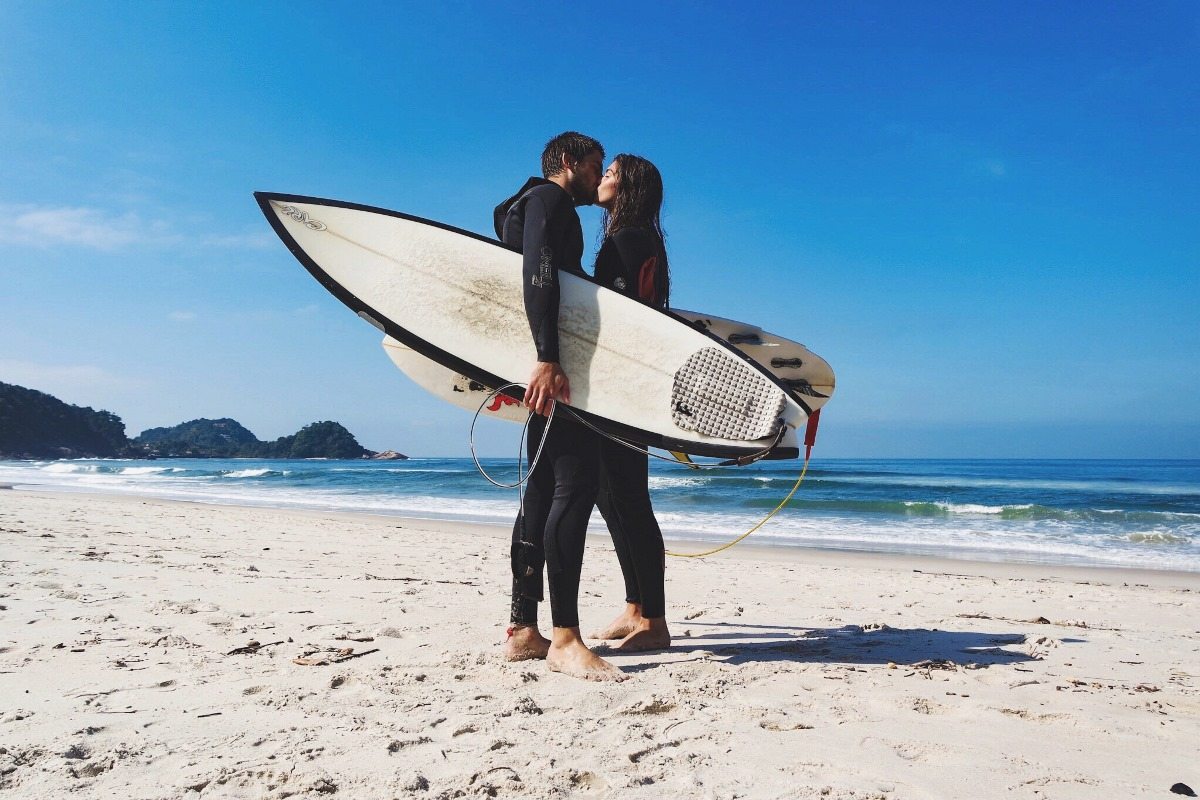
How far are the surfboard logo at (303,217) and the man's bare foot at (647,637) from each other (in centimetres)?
208

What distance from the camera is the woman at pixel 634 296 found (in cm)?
271

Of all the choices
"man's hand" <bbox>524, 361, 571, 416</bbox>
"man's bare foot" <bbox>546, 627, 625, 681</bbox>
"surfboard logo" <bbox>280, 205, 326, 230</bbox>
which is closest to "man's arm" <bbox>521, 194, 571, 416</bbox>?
"man's hand" <bbox>524, 361, 571, 416</bbox>

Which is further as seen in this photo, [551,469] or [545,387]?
[551,469]

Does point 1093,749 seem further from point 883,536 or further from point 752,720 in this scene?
point 883,536

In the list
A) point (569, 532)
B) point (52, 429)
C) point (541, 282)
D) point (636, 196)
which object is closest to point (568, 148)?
point (636, 196)

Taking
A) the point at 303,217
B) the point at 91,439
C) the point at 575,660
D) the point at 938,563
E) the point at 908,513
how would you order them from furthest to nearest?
the point at 91,439 < the point at 908,513 < the point at 938,563 < the point at 303,217 < the point at 575,660

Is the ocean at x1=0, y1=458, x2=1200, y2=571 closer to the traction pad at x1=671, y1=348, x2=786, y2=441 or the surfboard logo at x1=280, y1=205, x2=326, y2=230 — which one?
the traction pad at x1=671, y1=348, x2=786, y2=441

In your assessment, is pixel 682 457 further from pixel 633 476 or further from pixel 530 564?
pixel 530 564

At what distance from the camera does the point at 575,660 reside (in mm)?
2285

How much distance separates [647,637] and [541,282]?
1.40m

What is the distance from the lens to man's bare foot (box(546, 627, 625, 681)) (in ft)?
7.31

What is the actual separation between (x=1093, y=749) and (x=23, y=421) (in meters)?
80.1

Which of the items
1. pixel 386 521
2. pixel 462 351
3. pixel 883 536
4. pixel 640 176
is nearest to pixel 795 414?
pixel 640 176

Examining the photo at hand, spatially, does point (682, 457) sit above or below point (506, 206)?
below
